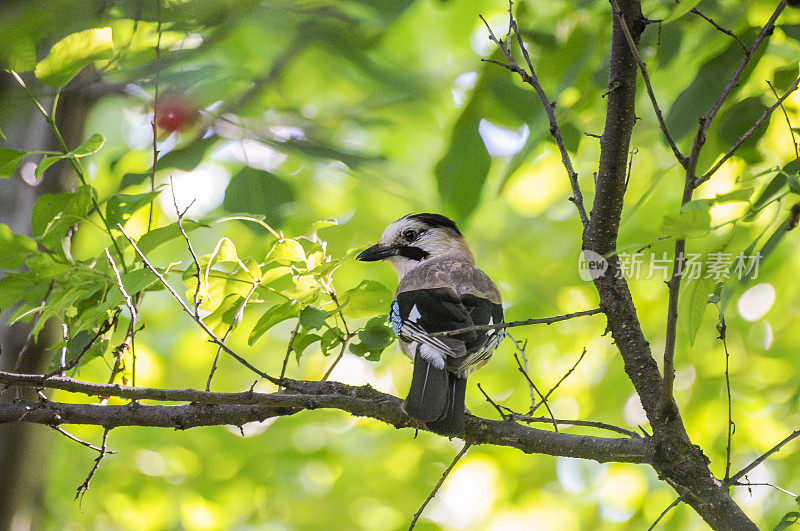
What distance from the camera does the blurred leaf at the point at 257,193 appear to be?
4285 mm

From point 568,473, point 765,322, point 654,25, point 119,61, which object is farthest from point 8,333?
point 765,322

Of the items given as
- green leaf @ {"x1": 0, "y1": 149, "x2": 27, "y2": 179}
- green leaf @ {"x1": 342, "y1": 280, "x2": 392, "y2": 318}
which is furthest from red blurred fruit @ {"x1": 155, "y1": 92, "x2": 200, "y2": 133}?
green leaf @ {"x1": 342, "y1": 280, "x2": 392, "y2": 318}

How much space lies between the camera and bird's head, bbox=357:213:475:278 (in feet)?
15.6

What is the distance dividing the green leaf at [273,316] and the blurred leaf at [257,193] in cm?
164

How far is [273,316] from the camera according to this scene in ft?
8.81

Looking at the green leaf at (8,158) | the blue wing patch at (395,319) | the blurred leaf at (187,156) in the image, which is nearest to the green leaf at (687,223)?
the blue wing patch at (395,319)

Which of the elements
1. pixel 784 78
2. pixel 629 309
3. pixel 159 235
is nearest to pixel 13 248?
pixel 159 235

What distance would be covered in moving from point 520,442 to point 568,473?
3.66m

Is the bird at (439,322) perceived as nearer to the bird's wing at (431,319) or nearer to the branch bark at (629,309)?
the bird's wing at (431,319)

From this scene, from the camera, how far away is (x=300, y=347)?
8.99 feet

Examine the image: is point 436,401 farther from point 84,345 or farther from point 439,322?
point 84,345

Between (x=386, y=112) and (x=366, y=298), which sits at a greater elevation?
(x=386, y=112)

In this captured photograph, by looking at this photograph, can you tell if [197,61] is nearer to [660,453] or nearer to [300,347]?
[300,347]

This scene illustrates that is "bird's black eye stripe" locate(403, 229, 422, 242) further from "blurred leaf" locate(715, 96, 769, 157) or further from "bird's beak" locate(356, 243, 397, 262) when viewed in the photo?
"blurred leaf" locate(715, 96, 769, 157)
